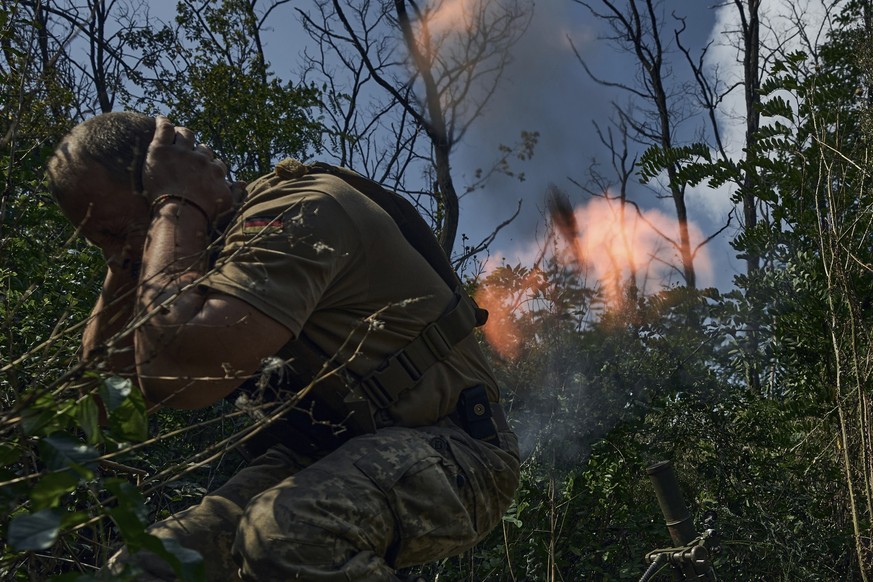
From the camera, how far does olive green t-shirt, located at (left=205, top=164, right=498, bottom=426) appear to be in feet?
6.69

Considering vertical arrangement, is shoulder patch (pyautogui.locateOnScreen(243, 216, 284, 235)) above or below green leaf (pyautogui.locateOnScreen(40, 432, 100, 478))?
above

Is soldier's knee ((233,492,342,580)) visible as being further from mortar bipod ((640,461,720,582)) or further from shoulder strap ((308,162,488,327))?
mortar bipod ((640,461,720,582))

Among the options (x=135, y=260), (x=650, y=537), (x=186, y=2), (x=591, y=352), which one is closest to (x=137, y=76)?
(x=186, y=2)

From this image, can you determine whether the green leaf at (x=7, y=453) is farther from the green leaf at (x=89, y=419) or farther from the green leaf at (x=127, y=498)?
the green leaf at (x=127, y=498)

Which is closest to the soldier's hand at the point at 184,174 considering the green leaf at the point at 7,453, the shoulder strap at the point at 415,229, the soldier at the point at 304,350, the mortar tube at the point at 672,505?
the soldier at the point at 304,350

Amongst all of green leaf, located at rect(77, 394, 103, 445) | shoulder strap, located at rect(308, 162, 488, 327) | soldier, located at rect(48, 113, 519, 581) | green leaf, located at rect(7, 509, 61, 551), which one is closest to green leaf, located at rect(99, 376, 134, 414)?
green leaf, located at rect(77, 394, 103, 445)

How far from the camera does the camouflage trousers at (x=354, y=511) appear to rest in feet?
6.47

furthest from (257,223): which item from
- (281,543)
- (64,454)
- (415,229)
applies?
(64,454)

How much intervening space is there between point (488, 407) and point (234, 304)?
2.56 feet

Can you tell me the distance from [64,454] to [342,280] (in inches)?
40.7

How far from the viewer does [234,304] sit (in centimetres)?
199

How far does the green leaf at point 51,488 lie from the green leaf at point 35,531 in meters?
0.03

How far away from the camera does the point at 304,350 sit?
2.24m

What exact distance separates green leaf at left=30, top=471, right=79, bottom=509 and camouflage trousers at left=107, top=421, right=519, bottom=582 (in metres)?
0.72
